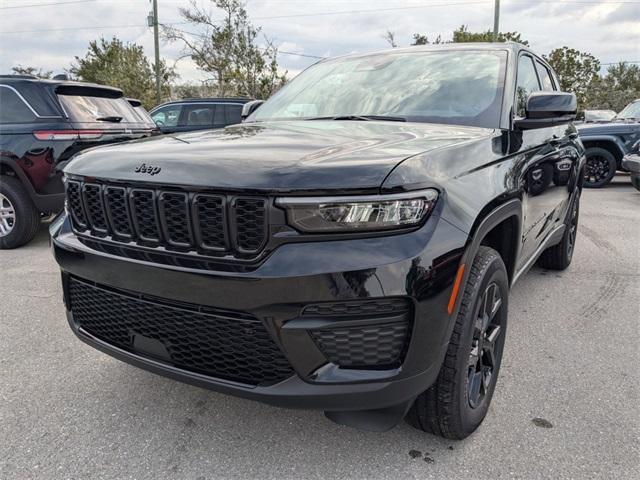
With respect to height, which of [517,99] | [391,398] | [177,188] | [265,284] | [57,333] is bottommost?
[57,333]

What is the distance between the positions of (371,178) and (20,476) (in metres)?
1.80

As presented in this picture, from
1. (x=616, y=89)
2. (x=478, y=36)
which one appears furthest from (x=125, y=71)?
(x=616, y=89)

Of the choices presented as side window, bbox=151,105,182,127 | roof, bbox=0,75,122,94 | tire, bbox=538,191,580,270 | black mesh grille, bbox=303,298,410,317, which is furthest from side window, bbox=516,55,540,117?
side window, bbox=151,105,182,127

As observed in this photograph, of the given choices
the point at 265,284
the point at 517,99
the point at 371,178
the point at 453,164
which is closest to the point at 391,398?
the point at 265,284

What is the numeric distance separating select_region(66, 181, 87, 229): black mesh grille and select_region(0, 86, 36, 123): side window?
385 cm

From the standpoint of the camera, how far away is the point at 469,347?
1976mm

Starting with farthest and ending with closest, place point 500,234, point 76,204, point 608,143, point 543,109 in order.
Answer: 1. point 608,143
2. point 543,109
3. point 500,234
4. point 76,204

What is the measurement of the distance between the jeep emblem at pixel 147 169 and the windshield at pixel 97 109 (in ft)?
13.9

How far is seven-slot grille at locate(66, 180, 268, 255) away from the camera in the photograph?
5.60 ft

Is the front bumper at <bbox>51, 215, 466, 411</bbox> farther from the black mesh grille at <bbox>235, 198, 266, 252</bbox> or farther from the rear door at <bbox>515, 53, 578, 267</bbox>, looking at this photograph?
the rear door at <bbox>515, 53, 578, 267</bbox>

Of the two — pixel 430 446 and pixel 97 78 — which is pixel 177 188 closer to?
pixel 430 446

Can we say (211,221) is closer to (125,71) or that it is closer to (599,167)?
(599,167)

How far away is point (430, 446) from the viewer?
2189mm

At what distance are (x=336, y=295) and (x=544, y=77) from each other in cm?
337
